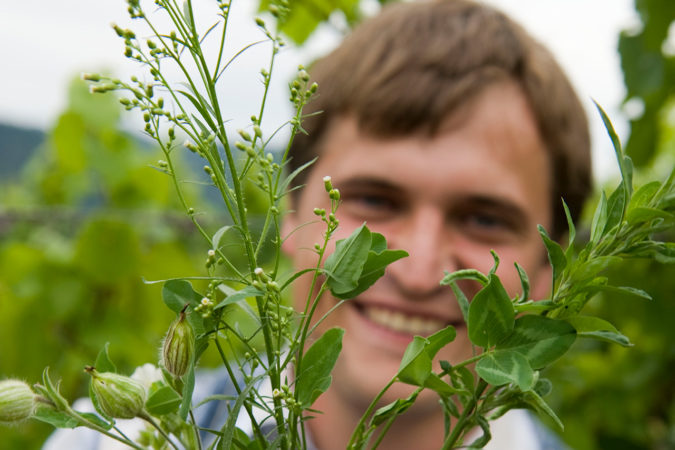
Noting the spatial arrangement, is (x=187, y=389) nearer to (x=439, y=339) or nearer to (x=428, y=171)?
(x=439, y=339)

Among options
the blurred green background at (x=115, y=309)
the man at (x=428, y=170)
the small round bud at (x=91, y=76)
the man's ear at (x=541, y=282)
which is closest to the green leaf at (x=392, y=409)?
the small round bud at (x=91, y=76)

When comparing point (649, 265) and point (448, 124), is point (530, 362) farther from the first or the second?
point (649, 265)

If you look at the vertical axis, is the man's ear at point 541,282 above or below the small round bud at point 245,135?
below

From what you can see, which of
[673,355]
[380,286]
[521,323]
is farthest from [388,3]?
[521,323]

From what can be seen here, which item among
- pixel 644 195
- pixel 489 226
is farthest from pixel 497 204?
pixel 644 195

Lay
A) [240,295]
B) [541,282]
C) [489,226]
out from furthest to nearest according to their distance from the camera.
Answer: [541,282], [489,226], [240,295]

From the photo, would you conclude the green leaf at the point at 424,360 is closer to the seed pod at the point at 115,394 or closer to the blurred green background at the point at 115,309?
the seed pod at the point at 115,394

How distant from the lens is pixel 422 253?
0.82 meters

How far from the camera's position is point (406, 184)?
2.91 ft

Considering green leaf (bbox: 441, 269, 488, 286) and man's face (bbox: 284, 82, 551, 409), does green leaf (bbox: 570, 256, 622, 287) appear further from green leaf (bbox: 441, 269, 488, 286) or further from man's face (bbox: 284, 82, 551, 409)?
man's face (bbox: 284, 82, 551, 409)

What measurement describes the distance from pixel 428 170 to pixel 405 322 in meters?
0.19

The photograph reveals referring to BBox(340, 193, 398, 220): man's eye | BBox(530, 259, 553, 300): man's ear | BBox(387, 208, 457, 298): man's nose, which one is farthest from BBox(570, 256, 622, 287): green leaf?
BBox(530, 259, 553, 300): man's ear

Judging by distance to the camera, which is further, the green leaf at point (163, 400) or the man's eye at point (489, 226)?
the man's eye at point (489, 226)

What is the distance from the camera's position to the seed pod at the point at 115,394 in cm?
18
